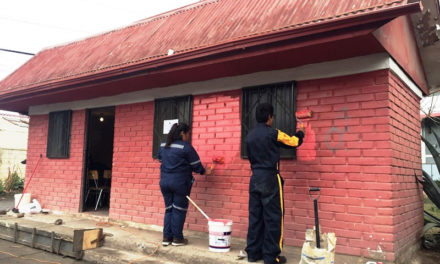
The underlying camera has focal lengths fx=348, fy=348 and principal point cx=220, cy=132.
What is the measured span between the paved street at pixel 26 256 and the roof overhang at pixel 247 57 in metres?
3.02

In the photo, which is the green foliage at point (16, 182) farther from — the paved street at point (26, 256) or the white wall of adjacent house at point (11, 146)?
the paved street at point (26, 256)

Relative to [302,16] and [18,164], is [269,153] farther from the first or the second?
[18,164]

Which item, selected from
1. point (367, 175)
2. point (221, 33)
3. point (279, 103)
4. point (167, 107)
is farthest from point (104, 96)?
point (367, 175)

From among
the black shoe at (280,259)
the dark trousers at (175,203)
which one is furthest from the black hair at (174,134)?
the black shoe at (280,259)

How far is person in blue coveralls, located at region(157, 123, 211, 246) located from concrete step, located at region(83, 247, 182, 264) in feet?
0.99

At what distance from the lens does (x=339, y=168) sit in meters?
4.57

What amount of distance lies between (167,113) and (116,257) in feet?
8.56

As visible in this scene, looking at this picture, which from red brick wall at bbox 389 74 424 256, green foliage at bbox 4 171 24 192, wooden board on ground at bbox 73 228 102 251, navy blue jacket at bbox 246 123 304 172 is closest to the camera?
navy blue jacket at bbox 246 123 304 172

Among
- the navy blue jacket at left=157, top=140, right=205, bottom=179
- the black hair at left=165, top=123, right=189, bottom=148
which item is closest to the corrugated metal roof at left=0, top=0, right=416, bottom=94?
the black hair at left=165, top=123, right=189, bottom=148

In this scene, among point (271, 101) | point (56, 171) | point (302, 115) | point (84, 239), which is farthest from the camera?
point (56, 171)

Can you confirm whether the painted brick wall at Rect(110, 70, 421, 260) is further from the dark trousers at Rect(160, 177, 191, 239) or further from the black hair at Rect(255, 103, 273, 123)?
the black hair at Rect(255, 103, 273, 123)

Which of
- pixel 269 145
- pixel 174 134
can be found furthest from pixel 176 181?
pixel 269 145

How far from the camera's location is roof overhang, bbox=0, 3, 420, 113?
12.5 ft

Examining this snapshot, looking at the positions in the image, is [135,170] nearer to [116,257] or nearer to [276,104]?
[116,257]
